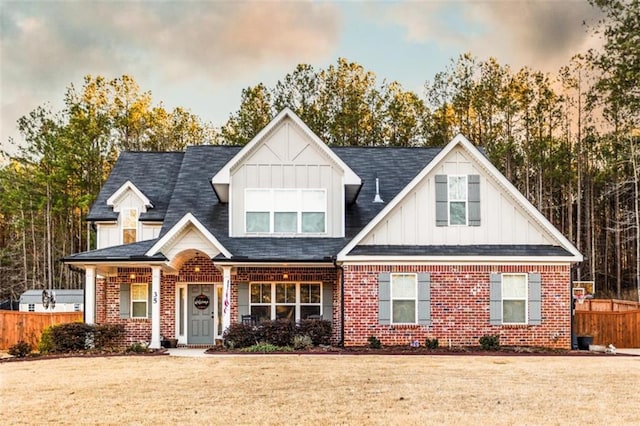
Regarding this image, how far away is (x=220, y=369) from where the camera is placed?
16.5m

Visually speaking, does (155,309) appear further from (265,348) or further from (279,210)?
(279,210)

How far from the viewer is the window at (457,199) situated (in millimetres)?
22609

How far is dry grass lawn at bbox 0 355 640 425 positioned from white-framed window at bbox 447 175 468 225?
5163mm

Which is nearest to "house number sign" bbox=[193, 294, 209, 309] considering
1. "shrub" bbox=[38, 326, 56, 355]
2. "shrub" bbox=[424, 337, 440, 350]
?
"shrub" bbox=[38, 326, 56, 355]

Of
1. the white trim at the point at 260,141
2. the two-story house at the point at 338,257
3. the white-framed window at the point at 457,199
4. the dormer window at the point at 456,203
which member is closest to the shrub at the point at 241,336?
the two-story house at the point at 338,257

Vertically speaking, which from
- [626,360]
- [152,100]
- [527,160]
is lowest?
[626,360]

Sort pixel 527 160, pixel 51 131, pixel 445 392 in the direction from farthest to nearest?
1. pixel 51 131
2. pixel 527 160
3. pixel 445 392

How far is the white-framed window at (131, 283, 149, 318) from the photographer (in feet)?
80.9

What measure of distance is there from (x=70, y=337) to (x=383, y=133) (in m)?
28.5

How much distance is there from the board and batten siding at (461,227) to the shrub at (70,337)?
8508 millimetres

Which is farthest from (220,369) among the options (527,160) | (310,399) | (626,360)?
(527,160)

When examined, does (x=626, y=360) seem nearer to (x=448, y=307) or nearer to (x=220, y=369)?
(x=448, y=307)

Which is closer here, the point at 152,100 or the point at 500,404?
the point at 500,404

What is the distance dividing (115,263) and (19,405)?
1090 cm
